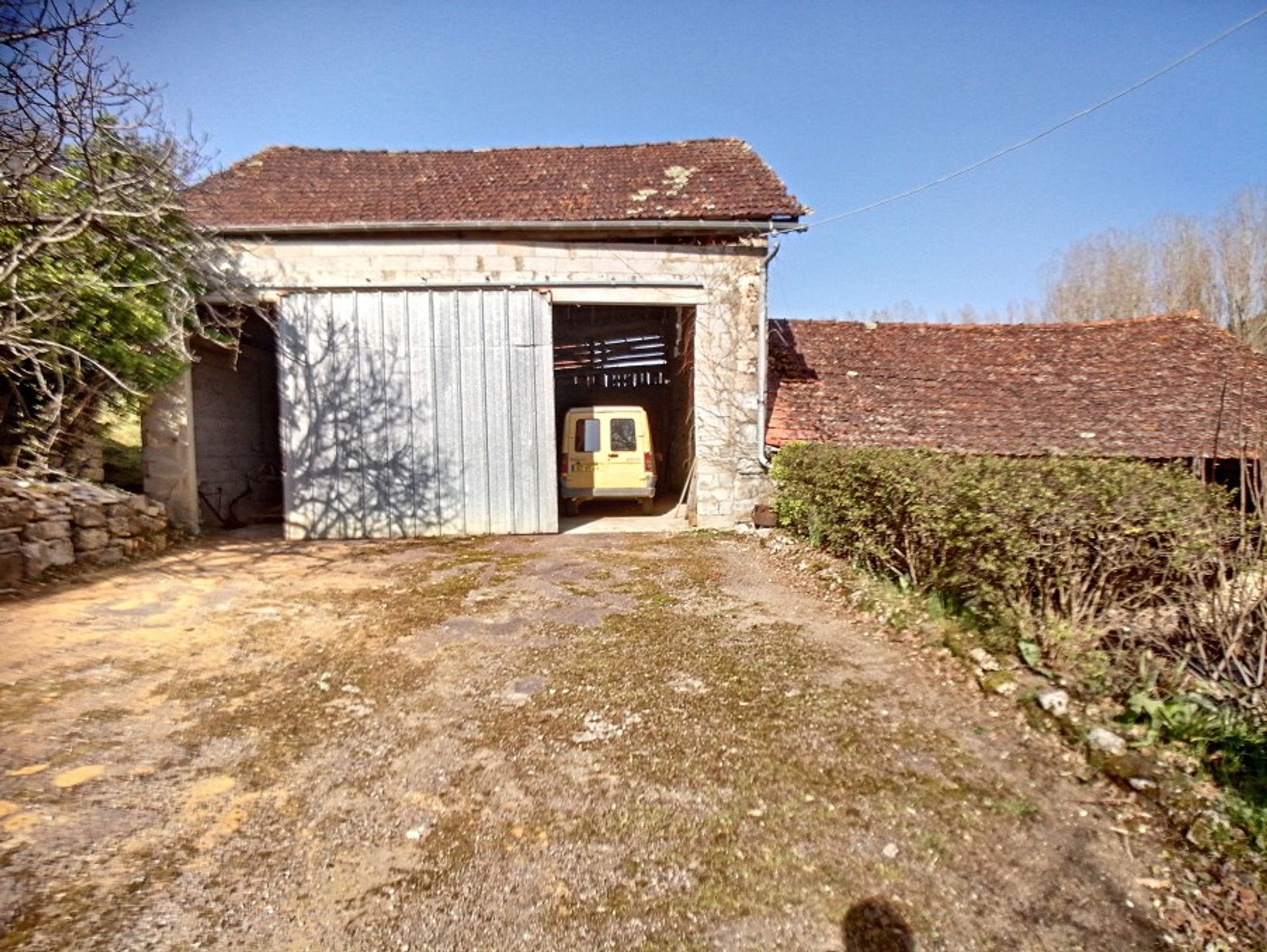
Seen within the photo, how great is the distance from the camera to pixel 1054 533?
3.63 meters

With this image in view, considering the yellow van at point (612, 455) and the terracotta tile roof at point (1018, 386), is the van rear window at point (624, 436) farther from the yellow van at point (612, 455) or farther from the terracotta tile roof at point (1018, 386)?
the terracotta tile roof at point (1018, 386)

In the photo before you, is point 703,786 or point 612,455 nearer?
point 703,786

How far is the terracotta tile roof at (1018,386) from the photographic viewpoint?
8.88 m

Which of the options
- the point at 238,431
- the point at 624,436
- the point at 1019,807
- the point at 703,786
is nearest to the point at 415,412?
the point at 624,436

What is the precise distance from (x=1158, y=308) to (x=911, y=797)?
3276 centimetres

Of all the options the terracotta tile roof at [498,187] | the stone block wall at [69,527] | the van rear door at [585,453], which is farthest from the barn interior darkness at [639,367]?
the stone block wall at [69,527]

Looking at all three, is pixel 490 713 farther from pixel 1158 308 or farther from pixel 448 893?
pixel 1158 308

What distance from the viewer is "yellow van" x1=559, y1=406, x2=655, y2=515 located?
997 centimetres

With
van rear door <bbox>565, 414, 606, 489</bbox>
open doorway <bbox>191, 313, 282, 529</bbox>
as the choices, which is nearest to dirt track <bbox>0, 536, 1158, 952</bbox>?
open doorway <bbox>191, 313, 282, 529</bbox>

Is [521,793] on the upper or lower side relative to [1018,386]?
lower

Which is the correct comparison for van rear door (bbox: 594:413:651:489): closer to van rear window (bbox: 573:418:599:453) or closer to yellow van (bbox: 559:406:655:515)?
yellow van (bbox: 559:406:655:515)

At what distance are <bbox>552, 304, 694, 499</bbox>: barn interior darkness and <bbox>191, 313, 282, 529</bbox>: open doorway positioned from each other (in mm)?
5721

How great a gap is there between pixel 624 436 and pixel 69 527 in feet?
23.2

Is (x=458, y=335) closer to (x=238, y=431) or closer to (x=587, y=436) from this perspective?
(x=587, y=436)
